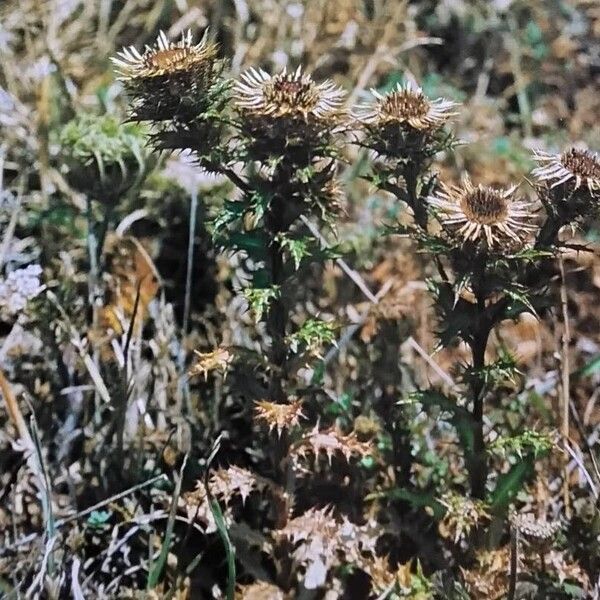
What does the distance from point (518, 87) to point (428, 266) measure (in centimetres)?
93

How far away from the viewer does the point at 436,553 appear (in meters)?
1.61

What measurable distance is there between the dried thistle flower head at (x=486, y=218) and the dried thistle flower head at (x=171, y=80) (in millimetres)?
394

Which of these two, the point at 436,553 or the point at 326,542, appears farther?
the point at 436,553

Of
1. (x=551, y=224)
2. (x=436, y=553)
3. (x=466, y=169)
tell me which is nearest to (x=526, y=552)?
(x=436, y=553)

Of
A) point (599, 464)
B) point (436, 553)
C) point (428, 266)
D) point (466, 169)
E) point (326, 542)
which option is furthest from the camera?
point (466, 169)

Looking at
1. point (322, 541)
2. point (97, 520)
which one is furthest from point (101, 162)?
point (322, 541)

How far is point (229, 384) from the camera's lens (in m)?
1.86

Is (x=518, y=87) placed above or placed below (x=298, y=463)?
above

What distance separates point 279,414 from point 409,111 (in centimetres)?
53

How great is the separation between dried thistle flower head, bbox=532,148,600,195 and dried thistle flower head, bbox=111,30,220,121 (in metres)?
0.52

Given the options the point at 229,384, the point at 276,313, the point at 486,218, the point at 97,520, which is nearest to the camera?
the point at 486,218

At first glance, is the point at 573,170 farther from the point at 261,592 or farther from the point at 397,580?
the point at 261,592

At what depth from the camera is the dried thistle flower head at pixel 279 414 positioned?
1.40 metres

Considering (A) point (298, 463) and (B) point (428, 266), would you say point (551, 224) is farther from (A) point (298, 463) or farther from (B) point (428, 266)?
(B) point (428, 266)
